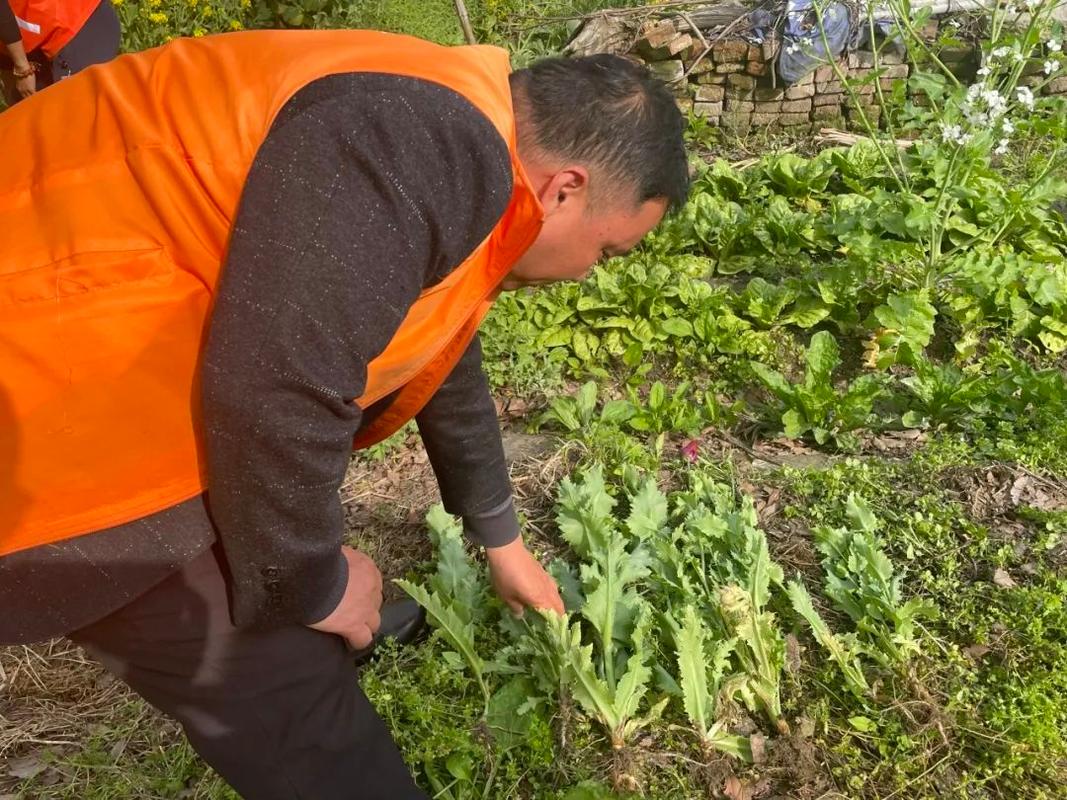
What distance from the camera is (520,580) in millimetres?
2348

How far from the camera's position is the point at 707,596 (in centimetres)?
262

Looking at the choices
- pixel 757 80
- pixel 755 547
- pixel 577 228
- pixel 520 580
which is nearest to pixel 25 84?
pixel 520 580

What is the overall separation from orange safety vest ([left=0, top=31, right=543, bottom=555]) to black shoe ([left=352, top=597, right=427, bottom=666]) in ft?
4.76

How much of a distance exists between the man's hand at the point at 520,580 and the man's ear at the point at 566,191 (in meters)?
1.12

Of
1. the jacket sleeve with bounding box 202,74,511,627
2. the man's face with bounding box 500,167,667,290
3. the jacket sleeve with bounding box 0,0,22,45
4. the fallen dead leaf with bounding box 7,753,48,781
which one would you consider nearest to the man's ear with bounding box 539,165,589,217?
the man's face with bounding box 500,167,667,290

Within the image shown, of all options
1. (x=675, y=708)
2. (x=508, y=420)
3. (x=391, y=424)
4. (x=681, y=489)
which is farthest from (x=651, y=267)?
(x=391, y=424)

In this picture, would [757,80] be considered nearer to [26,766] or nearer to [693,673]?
[693,673]

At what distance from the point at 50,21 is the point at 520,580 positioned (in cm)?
359

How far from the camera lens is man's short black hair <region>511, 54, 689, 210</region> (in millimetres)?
1386

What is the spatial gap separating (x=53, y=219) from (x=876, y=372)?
358 centimetres

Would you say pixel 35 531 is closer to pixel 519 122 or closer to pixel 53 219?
pixel 53 219

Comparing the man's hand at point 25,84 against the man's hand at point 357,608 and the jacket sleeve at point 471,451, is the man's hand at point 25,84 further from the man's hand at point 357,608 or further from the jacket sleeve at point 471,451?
the man's hand at point 357,608

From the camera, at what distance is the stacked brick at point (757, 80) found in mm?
6480

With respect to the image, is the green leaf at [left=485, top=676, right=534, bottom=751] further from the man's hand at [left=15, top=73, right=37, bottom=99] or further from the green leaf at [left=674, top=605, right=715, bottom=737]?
the man's hand at [left=15, top=73, right=37, bottom=99]
